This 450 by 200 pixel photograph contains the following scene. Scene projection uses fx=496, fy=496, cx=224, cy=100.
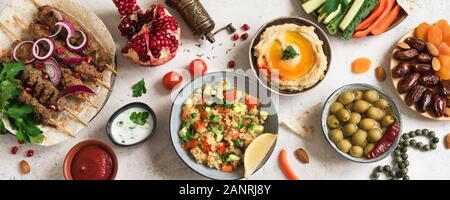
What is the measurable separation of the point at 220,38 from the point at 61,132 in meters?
→ 1.87

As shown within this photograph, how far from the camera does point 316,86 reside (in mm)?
4941

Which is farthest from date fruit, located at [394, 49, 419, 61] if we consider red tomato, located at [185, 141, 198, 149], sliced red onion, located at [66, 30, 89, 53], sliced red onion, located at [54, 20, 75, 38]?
sliced red onion, located at [54, 20, 75, 38]

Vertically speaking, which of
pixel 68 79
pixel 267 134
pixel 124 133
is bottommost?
pixel 267 134

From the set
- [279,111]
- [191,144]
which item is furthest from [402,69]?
[191,144]

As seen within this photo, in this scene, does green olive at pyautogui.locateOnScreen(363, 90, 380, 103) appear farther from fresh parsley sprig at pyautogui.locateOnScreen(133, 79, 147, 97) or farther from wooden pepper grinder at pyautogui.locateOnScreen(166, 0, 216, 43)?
fresh parsley sprig at pyautogui.locateOnScreen(133, 79, 147, 97)

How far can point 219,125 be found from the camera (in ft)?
15.9

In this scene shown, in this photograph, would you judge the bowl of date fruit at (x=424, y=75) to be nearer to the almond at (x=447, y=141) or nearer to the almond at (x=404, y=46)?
the almond at (x=404, y=46)

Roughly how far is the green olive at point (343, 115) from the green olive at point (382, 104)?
0.32 meters

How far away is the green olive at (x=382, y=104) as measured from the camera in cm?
487

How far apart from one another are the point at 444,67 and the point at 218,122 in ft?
7.73

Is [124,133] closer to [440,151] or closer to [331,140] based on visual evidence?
[331,140]

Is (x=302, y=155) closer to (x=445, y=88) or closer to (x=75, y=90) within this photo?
(x=445, y=88)

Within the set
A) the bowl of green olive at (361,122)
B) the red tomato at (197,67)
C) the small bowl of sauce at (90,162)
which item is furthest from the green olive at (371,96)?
the small bowl of sauce at (90,162)
